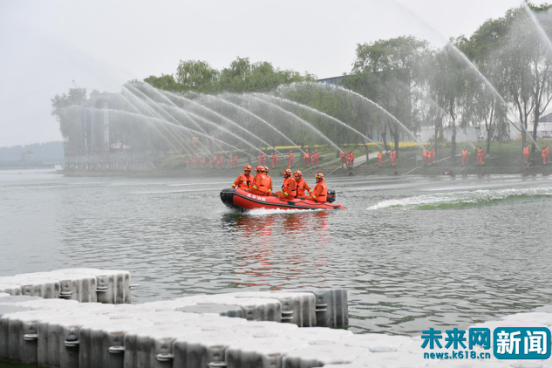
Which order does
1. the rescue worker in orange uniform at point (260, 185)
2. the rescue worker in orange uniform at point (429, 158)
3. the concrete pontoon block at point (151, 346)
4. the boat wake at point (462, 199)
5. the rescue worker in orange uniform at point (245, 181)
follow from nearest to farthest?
the concrete pontoon block at point (151, 346) → the rescue worker in orange uniform at point (260, 185) → the boat wake at point (462, 199) → the rescue worker in orange uniform at point (245, 181) → the rescue worker in orange uniform at point (429, 158)

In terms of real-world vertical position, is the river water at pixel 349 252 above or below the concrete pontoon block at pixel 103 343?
below

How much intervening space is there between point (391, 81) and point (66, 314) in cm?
8340

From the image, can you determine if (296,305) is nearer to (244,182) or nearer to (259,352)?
(259,352)

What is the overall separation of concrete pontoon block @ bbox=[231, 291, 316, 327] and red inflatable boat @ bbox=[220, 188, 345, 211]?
25.3 m

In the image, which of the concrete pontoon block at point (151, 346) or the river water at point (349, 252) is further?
the river water at point (349, 252)

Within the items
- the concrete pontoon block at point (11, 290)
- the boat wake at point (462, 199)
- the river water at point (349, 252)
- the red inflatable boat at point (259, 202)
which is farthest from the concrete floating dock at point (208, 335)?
the boat wake at point (462, 199)

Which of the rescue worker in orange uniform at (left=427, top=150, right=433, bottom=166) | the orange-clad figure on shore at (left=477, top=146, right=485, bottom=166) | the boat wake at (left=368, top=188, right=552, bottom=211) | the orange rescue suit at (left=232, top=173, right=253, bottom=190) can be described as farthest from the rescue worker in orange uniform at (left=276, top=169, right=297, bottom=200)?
the rescue worker in orange uniform at (left=427, top=150, right=433, bottom=166)

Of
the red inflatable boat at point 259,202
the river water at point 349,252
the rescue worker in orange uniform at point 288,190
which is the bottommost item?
the river water at point 349,252

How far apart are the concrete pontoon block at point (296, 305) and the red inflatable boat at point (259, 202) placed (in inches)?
996

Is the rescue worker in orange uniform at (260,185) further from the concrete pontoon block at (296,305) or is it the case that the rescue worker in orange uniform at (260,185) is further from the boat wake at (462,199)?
the concrete pontoon block at (296,305)

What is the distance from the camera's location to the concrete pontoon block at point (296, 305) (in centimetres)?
1232

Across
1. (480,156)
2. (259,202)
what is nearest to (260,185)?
(259,202)

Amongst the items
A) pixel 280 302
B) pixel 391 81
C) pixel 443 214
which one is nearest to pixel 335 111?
pixel 391 81

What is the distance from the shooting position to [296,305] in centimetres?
1250
